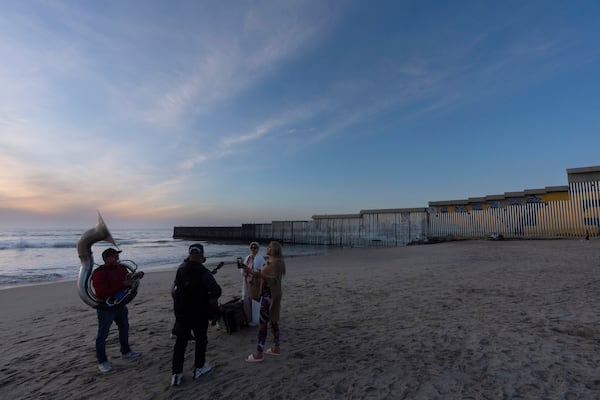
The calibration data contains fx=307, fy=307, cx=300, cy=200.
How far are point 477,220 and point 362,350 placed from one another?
3090 cm

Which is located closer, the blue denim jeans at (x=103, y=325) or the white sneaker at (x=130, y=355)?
the blue denim jeans at (x=103, y=325)

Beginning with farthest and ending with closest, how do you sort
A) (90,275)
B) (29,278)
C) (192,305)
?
(29,278), (90,275), (192,305)

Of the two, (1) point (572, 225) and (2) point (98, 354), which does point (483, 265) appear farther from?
(1) point (572, 225)

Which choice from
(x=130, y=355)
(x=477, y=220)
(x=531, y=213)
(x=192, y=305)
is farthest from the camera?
(x=477, y=220)

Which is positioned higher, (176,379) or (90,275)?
(90,275)

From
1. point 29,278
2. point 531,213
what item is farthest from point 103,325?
point 531,213

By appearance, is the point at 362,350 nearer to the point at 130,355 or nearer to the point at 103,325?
the point at 130,355

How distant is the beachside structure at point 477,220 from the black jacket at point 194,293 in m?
29.7

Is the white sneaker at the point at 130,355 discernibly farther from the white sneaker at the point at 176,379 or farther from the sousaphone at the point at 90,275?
the white sneaker at the point at 176,379

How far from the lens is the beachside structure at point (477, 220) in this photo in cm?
2491

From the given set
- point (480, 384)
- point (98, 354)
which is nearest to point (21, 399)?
point (98, 354)

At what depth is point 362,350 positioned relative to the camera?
4.54 m

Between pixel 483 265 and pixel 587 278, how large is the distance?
383 centimetres

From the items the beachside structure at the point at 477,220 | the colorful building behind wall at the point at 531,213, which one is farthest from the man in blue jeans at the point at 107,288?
the colorful building behind wall at the point at 531,213
